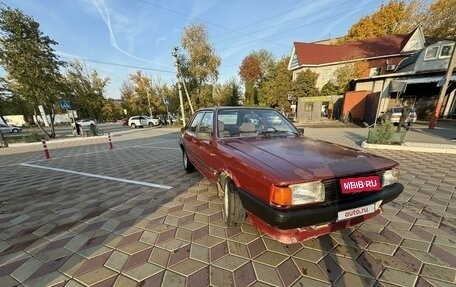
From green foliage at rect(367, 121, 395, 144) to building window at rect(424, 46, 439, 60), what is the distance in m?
17.0

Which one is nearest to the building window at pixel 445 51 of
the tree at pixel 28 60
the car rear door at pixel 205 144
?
the car rear door at pixel 205 144

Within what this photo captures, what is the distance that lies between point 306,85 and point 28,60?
2663cm

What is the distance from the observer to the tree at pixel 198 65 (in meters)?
25.1

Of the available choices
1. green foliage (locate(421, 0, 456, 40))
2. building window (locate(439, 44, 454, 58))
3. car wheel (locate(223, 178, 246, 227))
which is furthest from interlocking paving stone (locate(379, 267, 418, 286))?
green foliage (locate(421, 0, 456, 40))

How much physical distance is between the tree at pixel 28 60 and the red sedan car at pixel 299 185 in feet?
59.1

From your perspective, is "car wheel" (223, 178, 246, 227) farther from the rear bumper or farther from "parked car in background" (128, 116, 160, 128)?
"parked car in background" (128, 116, 160, 128)

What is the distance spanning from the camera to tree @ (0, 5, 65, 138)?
13430mm

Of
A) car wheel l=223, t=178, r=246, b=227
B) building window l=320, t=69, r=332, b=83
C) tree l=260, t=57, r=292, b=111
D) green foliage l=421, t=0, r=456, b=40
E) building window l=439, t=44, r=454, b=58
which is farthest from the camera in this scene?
tree l=260, t=57, r=292, b=111

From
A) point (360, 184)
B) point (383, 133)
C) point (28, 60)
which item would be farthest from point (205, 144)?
point (28, 60)

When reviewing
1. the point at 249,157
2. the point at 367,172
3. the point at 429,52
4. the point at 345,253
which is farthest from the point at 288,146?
the point at 429,52

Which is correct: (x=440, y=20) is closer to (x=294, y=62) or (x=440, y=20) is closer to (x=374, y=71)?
(x=374, y=71)

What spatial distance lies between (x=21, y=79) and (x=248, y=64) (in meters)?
33.3

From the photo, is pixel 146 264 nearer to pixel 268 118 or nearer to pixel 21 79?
pixel 268 118

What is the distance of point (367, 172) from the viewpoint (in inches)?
77.2
